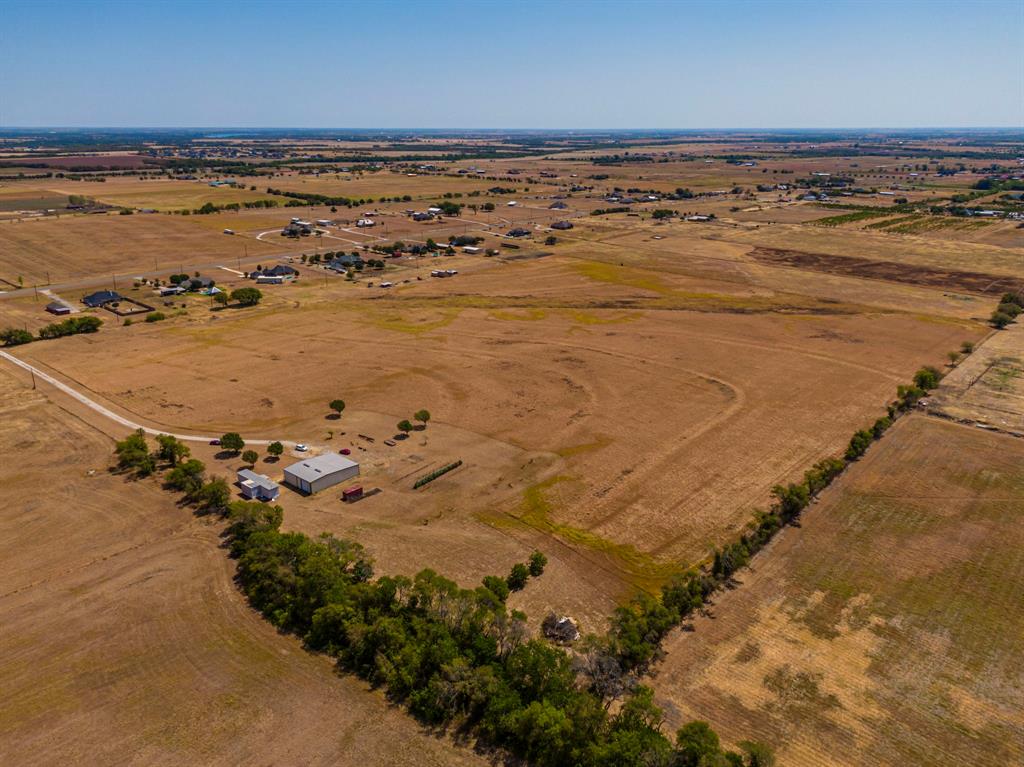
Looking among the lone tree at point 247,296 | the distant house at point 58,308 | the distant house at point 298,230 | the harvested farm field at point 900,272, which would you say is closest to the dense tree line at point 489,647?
the lone tree at point 247,296

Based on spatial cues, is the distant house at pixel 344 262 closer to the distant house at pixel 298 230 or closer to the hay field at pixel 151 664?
the distant house at pixel 298 230

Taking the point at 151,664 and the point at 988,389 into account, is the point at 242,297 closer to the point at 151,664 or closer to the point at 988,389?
the point at 151,664

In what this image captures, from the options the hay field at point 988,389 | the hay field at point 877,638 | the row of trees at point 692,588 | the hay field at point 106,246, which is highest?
the hay field at point 106,246

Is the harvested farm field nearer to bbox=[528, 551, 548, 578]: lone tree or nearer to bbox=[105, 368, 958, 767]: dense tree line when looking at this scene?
bbox=[105, 368, 958, 767]: dense tree line

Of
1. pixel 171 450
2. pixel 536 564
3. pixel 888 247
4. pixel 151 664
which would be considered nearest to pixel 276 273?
pixel 171 450

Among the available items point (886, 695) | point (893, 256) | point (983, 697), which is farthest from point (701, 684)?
point (893, 256)

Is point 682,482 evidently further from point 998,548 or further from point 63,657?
point 63,657
